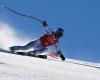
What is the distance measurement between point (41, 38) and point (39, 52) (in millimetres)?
851

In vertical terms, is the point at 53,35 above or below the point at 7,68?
above

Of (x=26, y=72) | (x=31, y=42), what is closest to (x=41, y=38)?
(x=31, y=42)

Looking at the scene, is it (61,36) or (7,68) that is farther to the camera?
(61,36)

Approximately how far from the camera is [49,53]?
17703mm

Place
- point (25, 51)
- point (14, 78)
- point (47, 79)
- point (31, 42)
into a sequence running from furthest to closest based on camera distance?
point (31, 42) < point (25, 51) < point (47, 79) < point (14, 78)

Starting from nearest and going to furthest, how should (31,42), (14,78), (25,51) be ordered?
(14,78), (25,51), (31,42)

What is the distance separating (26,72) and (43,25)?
30.5 ft

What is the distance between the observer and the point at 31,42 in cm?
1756

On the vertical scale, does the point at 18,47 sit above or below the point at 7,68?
above

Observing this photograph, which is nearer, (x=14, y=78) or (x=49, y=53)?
(x=14, y=78)

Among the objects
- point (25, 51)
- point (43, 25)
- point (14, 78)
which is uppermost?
point (43, 25)

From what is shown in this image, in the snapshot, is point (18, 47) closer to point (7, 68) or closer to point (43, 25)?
point (43, 25)

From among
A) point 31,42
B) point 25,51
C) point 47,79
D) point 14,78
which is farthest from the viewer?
point 31,42

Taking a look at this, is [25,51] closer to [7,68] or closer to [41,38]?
[41,38]
